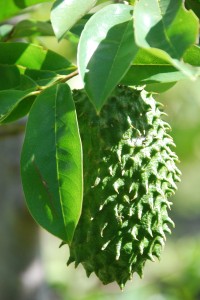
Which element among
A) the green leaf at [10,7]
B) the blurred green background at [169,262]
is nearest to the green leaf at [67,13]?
the green leaf at [10,7]

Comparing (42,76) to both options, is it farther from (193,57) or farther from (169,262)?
(169,262)

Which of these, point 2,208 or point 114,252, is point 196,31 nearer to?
point 114,252

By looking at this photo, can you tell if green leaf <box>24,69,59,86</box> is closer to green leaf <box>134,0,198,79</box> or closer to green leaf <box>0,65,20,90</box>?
green leaf <box>0,65,20,90</box>

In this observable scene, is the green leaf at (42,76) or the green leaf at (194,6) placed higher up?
the green leaf at (194,6)

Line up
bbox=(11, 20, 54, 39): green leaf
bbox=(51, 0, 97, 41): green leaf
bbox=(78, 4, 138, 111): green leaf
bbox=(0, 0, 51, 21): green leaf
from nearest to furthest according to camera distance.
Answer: bbox=(78, 4, 138, 111): green leaf < bbox=(51, 0, 97, 41): green leaf < bbox=(0, 0, 51, 21): green leaf < bbox=(11, 20, 54, 39): green leaf

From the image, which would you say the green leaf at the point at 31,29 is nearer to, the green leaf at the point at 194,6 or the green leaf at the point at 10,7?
the green leaf at the point at 10,7

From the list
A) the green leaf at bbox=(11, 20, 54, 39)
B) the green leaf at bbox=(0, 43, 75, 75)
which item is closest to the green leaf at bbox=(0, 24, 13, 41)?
the green leaf at bbox=(11, 20, 54, 39)

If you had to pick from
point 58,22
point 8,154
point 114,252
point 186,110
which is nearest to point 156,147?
point 114,252
